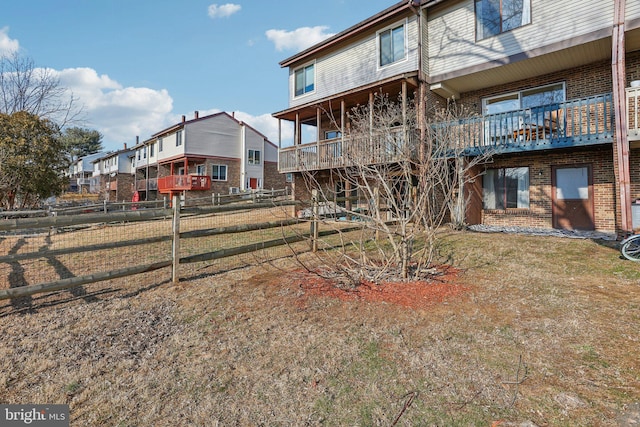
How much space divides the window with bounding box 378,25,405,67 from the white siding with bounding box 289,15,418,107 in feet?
0.77

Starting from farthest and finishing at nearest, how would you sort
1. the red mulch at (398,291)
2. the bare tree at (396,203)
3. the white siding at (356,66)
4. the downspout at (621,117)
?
the white siding at (356,66) < the downspout at (621,117) < the bare tree at (396,203) < the red mulch at (398,291)

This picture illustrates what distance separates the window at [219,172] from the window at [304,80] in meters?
15.6

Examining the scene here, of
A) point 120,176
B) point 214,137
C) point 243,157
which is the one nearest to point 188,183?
point 214,137

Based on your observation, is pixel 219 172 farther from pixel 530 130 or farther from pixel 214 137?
pixel 530 130

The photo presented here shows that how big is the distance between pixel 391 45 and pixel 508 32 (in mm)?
4496

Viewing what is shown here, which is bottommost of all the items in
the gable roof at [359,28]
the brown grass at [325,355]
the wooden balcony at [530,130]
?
the brown grass at [325,355]

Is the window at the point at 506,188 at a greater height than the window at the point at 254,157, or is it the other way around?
the window at the point at 254,157

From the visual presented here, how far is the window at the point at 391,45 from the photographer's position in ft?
44.3

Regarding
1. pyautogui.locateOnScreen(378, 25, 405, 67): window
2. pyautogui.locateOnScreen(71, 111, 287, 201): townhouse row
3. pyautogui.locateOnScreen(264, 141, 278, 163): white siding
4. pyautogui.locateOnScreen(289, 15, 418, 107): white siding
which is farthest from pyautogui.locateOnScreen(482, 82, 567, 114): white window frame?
pyautogui.locateOnScreen(264, 141, 278, 163): white siding

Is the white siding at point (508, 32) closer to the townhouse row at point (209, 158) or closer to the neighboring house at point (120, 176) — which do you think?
A: the townhouse row at point (209, 158)

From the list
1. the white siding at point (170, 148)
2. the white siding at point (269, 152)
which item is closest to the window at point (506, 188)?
the white siding at point (269, 152)

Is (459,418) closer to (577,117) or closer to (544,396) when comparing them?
(544,396)

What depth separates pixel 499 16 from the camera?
1144 centimetres

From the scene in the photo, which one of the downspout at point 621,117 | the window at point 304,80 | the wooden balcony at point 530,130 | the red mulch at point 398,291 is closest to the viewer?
the red mulch at point 398,291
